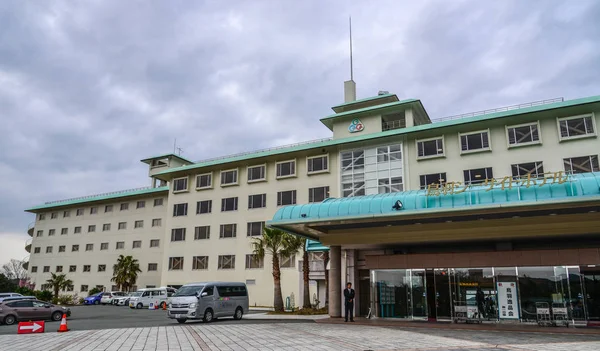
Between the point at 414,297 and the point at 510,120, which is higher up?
the point at 510,120

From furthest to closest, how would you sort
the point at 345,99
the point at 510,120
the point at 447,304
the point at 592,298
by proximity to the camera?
the point at 345,99, the point at 510,120, the point at 447,304, the point at 592,298

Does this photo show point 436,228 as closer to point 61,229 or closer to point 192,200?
point 192,200

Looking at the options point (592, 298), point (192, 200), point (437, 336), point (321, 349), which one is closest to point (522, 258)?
point (592, 298)

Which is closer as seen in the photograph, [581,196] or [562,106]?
[581,196]

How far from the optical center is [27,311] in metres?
24.5

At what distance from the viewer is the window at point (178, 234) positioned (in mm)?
49375

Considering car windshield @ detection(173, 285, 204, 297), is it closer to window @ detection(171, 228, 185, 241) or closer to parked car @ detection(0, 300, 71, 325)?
parked car @ detection(0, 300, 71, 325)

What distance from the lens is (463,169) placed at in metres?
36.1

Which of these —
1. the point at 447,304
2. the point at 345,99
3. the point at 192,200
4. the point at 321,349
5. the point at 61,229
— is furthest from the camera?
the point at 61,229

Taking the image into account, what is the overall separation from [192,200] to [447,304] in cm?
3472

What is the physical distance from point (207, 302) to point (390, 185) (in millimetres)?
20429

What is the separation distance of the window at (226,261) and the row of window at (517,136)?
67.1ft

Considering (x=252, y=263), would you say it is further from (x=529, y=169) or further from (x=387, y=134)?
(x=529, y=169)

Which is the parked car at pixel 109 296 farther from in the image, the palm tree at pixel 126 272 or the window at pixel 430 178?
the window at pixel 430 178
